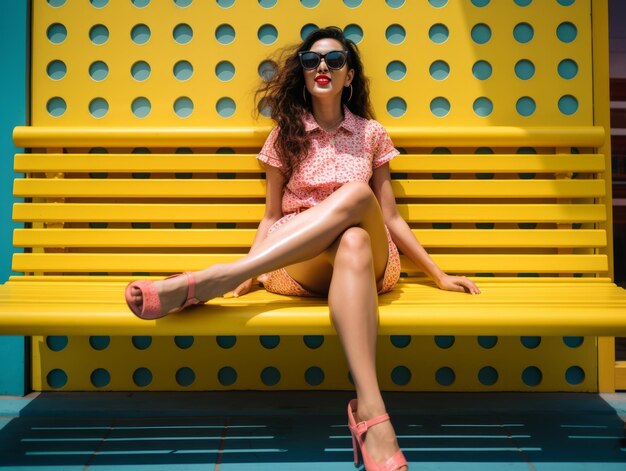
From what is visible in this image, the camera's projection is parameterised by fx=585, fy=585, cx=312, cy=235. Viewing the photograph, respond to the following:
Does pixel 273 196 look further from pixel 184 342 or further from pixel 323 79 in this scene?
pixel 184 342

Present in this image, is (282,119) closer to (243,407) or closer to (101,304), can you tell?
(101,304)

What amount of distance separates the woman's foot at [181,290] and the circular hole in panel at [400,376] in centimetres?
120

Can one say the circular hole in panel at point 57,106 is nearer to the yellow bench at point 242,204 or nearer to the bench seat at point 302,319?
the yellow bench at point 242,204

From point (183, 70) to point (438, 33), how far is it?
1261 mm

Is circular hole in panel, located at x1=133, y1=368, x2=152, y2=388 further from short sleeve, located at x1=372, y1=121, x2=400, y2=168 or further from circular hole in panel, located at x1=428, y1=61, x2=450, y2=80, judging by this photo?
circular hole in panel, located at x1=428, y1=61, x2=450, y2=80

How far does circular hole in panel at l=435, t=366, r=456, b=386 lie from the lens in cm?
289

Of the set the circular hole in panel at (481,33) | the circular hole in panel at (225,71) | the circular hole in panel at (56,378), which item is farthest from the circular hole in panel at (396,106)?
the circular hole in panel at (56,378)

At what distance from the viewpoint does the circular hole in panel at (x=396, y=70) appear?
2869 millimetres

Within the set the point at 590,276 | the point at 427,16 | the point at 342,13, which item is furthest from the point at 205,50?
the point at 590,276

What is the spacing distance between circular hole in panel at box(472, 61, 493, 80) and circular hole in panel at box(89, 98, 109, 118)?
181 cm

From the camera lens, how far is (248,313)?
1.98 meters

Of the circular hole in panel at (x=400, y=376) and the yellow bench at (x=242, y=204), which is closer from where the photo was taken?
the yellow bench at (x=242, y=204)

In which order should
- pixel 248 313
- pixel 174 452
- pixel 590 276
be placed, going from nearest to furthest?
1. pixel 248 313
2. pixel 174 452
3. pixel 590 276

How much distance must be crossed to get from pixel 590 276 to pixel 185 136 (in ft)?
6.60
